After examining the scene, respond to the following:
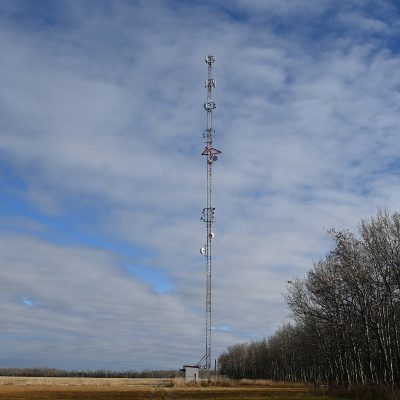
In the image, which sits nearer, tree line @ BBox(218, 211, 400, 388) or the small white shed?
tree line @ BBox(218, 211, 400, 388)

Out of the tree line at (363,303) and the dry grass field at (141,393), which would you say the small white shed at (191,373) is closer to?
the dry grass field at (141,393)

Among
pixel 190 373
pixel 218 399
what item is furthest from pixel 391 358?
pixel 190 373

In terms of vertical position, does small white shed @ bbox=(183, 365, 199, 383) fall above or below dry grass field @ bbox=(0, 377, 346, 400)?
above

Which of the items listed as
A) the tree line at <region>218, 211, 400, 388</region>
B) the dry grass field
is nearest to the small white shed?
the dry grass field

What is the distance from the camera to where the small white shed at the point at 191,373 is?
261 feet

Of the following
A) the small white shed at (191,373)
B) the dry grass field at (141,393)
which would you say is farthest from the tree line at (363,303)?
the small white shed at (191,373)

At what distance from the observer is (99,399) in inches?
1484

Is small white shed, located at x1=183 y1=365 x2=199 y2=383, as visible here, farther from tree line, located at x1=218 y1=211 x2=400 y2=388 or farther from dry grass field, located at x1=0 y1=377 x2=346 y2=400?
tree line, located at x1=218 y1=211 x2=400 y2=388

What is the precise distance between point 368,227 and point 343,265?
356 centimetres

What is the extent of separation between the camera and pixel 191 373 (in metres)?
80.8

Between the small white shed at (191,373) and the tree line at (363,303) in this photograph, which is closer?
the tree line at (363,303)

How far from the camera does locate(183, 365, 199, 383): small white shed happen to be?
7956 centimetres

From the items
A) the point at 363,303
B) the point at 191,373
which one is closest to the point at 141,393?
the point at 363,303

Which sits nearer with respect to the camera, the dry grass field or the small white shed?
the dry grass field
